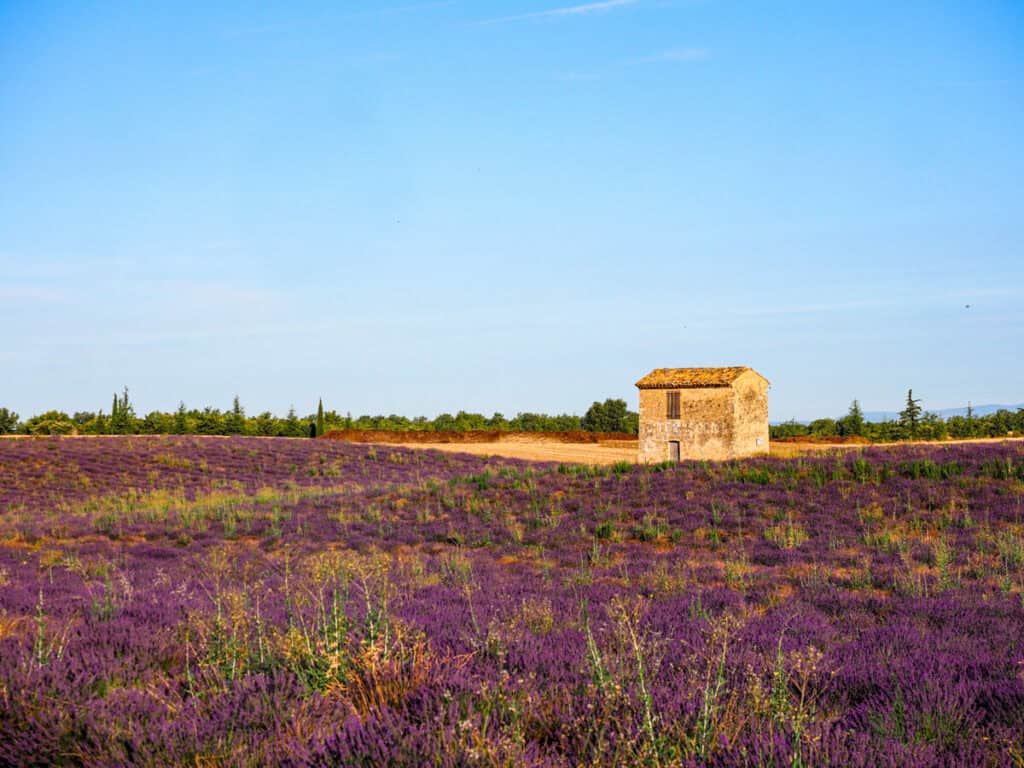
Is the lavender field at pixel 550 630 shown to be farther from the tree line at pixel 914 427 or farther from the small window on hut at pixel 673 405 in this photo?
the tree line at pixel 914 427

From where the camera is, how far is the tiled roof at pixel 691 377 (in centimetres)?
3625

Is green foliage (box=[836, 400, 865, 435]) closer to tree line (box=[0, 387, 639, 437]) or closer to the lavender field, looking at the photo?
tree line (box=[0, 387, 639, 437])

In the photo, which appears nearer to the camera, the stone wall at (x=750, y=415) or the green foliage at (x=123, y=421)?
the stone wall at (x=750, y=415)

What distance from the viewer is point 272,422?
201 feet

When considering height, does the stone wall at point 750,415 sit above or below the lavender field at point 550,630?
above

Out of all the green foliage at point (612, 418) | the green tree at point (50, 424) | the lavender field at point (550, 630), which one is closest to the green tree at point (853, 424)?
the green foliage at point (612, 418)

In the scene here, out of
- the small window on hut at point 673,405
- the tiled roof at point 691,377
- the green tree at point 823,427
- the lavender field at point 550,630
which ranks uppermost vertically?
the tiled roof at point 691,377

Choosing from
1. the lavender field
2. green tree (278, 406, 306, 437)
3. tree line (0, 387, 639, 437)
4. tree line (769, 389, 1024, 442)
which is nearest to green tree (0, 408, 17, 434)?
tree line (0, 387, 639, 437)

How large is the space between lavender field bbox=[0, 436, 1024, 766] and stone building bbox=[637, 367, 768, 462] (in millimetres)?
16897

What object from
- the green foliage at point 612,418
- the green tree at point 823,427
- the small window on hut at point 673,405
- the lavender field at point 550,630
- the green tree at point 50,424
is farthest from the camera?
the green foliage at point 612,418

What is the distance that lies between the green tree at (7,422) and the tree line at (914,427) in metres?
59.6

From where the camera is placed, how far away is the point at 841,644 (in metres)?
5.99

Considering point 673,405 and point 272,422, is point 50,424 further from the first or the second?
point 673,405

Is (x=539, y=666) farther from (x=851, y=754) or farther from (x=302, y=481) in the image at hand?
(x=302, y=481)
